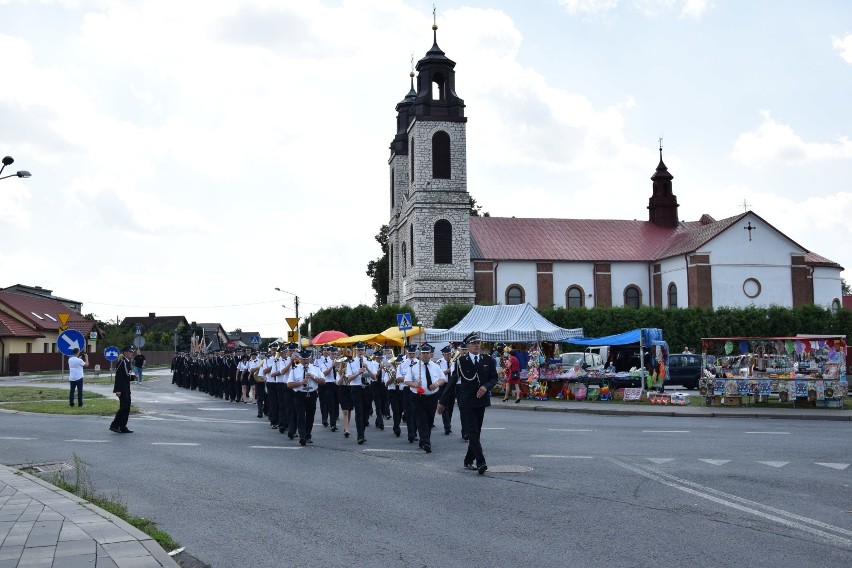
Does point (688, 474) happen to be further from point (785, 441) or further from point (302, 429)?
point (302, 429)

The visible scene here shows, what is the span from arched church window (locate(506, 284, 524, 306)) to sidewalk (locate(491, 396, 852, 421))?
105 feet

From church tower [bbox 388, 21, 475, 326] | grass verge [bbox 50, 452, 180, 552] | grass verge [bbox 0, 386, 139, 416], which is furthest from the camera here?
church tower [bbox 388, 21, 475, 326]

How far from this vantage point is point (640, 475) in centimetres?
1135

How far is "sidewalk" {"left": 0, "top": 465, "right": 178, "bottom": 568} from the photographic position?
6.36 metres

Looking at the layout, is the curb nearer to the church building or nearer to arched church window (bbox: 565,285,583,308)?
the church building

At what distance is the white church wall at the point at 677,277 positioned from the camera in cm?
5953

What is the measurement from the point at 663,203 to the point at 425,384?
186ft

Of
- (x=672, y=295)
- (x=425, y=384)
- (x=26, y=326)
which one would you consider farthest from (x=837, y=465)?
(x=26, y=326)

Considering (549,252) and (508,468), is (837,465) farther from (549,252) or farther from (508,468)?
(549,252)

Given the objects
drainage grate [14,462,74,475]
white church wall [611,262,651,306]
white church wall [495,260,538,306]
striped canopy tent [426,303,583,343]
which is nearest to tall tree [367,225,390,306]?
white church wall [495,260,538,306]

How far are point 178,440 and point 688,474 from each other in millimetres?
9432

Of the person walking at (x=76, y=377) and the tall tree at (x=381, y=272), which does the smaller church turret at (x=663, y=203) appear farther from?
the person walking at (x=76, y=377)

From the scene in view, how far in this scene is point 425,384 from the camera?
15.5 metres

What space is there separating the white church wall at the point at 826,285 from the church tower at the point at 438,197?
2596 cm
